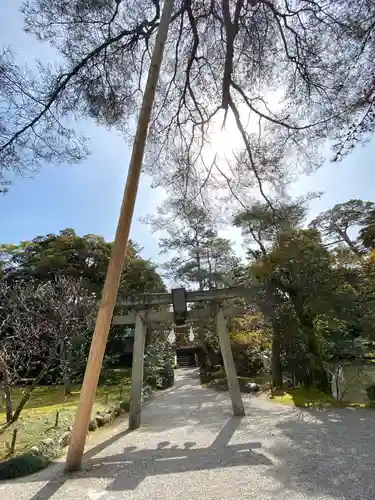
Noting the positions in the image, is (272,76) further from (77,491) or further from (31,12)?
(77,491)

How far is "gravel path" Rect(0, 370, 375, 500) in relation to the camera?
2.67 meters

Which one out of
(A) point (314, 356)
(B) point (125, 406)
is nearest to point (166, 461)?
(B) point (125, 406)

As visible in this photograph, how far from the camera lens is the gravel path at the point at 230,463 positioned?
2668mm

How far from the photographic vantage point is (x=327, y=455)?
340 centimetres

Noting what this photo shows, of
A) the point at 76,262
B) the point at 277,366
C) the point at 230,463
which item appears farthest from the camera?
the point at 76,262

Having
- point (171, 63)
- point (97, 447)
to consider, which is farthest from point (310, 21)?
point (97, 447)

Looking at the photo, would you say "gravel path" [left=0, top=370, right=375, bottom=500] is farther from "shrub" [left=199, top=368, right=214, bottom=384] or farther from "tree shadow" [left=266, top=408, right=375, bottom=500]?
"shrub" [left=199, top=368, right=214, bottom=384]

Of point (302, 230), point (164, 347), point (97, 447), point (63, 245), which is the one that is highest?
point (63, 245)

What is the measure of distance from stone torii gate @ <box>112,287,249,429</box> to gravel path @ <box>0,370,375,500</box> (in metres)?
0.58

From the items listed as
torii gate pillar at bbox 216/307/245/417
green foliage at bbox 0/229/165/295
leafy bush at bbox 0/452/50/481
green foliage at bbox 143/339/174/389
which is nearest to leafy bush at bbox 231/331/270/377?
green foliage at bbox 143/339/174/389

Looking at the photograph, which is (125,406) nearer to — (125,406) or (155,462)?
(125,406)

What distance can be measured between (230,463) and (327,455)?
3.11ft

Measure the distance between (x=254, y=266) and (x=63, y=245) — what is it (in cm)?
908

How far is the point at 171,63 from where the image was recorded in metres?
4.56
